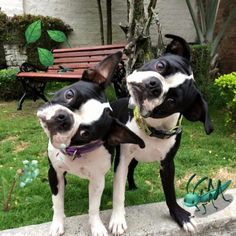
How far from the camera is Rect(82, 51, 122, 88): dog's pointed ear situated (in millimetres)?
2229

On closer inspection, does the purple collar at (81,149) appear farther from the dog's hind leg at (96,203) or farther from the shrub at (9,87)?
the shrub at (9,87)

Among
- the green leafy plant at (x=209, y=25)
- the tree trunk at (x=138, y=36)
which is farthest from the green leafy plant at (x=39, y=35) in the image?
the green leafy plant at (x=209, y=25)

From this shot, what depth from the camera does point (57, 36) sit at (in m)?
9.09

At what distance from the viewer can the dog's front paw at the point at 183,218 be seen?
8.68 ft

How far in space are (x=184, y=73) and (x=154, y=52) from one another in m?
4.05

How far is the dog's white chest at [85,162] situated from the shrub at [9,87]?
5.60 metres

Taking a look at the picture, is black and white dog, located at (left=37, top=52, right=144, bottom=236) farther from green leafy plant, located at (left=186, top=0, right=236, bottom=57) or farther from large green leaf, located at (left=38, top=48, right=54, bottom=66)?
green leafy plant, located at (left=186, top=0, right=236, bottom=57)

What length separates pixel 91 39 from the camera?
10188 millimetres

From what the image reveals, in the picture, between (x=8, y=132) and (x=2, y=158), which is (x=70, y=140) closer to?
(x=2, y=158)

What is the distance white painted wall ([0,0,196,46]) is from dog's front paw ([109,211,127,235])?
25.7 ft

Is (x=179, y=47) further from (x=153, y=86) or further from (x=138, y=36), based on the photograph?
(x=138, y=36)

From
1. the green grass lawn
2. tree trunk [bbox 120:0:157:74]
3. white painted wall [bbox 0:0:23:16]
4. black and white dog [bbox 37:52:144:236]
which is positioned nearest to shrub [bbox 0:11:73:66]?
white painted wall [bbox 0:0:23:16]

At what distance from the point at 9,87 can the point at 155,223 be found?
18.5 feet

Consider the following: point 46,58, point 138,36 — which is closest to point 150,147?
point 138,36
